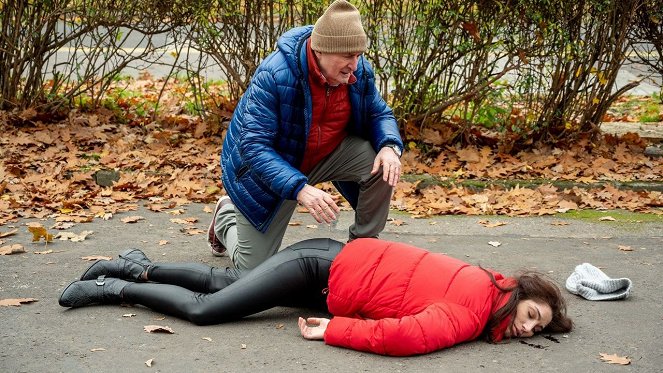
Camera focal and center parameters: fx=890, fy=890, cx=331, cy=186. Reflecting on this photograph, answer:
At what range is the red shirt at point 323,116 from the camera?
4.77m

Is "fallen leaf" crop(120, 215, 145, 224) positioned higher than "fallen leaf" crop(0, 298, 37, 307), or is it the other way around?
"fallen leaf" crop(120, 215, 145, 224)

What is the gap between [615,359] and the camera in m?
3.99

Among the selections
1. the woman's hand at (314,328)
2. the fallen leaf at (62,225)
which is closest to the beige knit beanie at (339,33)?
the woman's hand at (314,328)

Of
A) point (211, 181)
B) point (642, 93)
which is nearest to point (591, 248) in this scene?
point (211, 181)

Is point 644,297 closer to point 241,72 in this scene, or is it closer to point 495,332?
point 495,332

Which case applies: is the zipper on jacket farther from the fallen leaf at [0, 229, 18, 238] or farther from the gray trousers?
the fallen leaf at [0, 229, 18, 238]

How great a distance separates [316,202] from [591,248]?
2.41 meters

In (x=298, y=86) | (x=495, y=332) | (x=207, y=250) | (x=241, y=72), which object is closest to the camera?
(x=495, y=332)

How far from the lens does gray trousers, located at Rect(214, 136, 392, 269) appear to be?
502 centimetres

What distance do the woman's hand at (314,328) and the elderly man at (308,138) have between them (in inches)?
19.3

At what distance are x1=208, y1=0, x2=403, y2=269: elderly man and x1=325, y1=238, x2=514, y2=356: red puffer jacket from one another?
0.35m

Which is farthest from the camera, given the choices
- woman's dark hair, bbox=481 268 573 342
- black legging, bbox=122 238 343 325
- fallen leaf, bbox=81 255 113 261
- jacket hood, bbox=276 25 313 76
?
fallen leaf, bbox=81 255 113 261

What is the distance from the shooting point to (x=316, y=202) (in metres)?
4.30

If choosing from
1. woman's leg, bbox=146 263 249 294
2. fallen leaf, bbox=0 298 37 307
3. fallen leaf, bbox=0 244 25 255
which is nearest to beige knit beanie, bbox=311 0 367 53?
woman's leg, bbox=146 263 249 294
